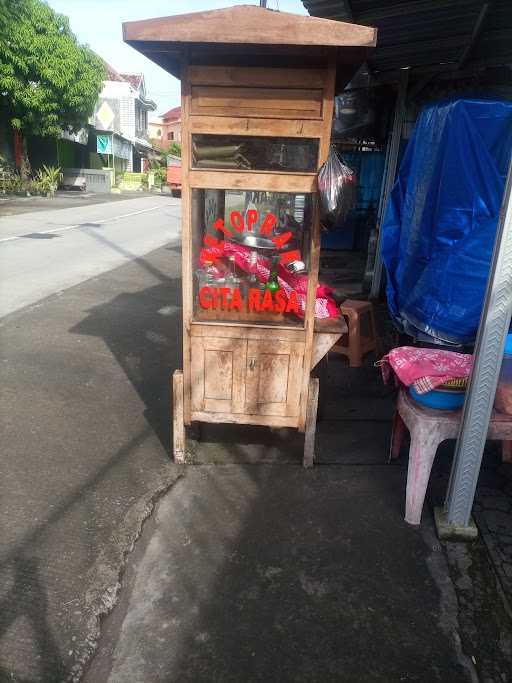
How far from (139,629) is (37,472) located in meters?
1.49

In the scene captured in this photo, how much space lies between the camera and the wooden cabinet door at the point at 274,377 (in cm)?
335

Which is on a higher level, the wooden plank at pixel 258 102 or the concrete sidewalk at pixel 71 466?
the wooden plank at pixel 258 102

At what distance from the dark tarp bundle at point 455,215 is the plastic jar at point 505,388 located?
4.78 ft

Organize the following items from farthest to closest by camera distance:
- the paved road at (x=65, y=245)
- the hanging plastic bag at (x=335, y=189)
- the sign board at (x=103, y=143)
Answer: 1. the sign board at (x=103, y=143)
2. the paved road at (x=65, y=245)
3. the hanging plastic bag at (x=335, y=189)

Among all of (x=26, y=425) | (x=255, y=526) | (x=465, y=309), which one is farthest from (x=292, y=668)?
(x=465, y=309)

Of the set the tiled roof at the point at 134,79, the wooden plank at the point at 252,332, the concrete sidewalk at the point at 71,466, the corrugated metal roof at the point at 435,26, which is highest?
the tiled roof at the point at 134,79

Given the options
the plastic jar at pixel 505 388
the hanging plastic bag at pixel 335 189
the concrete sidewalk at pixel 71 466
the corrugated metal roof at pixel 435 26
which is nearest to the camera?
the concrete sidewalk at pixel 71 466

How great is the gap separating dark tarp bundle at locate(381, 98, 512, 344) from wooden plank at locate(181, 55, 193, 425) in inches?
95.1

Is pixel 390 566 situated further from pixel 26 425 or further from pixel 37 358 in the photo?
pixel 37 358

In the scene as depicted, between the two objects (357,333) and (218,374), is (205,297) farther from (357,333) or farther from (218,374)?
(357,333)

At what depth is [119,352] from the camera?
563cm

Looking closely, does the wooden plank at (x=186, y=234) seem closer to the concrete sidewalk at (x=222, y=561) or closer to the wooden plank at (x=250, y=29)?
the wooden plank at (x=250, y=29)

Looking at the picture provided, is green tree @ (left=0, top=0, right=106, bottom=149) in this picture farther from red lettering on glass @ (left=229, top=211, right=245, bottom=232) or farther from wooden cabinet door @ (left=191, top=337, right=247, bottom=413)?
wooden cabinet door @ (left=191, top=337, right=247, bottom=413)

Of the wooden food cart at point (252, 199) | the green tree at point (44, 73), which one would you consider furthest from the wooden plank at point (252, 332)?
the green tree at point (44, 73)
